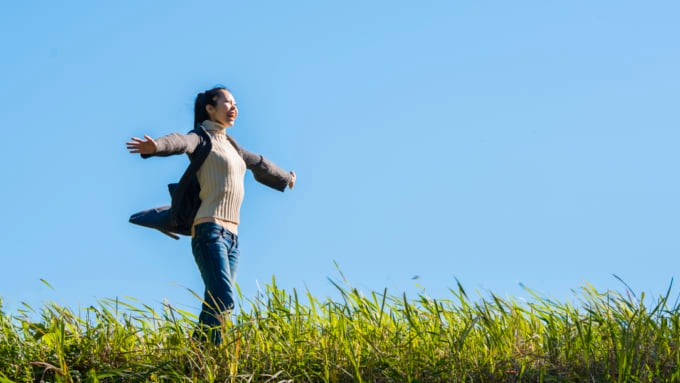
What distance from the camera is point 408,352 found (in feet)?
15.9

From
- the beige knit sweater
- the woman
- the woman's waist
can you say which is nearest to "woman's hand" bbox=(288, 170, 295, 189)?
the woman

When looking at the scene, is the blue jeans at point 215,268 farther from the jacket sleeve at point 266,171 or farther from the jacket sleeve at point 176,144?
the jacket sleeve at point 266,171

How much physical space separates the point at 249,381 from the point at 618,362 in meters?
2.01

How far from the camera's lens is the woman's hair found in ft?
19.9

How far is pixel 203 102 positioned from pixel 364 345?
7.31 feet

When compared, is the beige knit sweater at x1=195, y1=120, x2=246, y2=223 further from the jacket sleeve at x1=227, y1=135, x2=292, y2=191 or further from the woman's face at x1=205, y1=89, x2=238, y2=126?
the jacket sleeve at x1=227, y1=135, x2=292, y2=191

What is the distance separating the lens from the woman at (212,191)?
5398mm

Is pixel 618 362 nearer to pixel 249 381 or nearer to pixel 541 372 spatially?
pixel 541 372

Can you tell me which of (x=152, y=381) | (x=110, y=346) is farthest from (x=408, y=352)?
(x=110, y=346)

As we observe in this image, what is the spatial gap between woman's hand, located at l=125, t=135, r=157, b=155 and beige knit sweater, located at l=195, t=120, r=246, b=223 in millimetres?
465

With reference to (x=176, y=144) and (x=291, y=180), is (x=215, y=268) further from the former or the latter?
(x=291, y=180)

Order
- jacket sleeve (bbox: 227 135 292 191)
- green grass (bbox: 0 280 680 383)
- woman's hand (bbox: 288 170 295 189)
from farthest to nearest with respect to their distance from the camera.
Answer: woman's hand (bbox: 288 170 295 189), jacket sleeve (bbox: 227 135 292 191), green grass (bbox: 0 280 680 383)

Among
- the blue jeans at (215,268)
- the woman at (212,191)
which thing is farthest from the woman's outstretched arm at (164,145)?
the blue jeans at (215,268)

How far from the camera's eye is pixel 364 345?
502 centimetres
